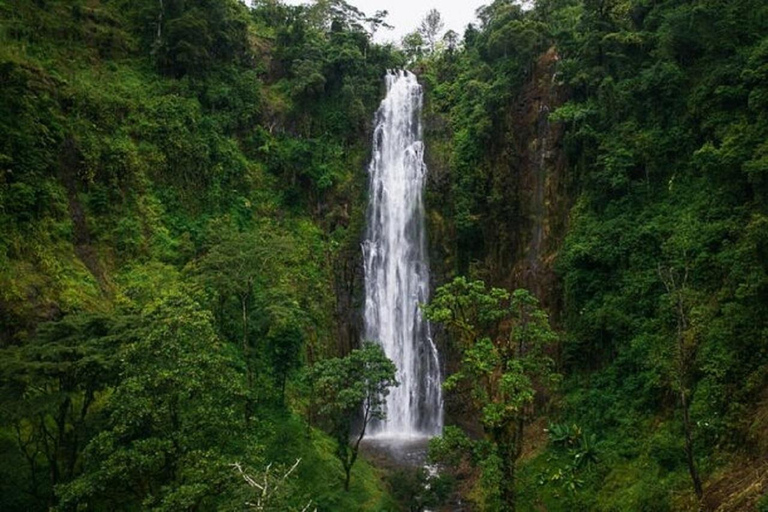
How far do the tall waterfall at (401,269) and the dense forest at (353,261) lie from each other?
2.88 ft

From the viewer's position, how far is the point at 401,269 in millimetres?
31141

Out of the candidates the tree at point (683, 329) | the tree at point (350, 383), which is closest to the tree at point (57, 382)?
the tree at point (350, 383)

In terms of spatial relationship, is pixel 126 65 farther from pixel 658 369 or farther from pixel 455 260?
pixel 658 369

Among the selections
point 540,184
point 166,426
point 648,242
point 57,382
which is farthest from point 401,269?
point 57,382

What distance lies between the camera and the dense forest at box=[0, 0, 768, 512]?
13.3 metres

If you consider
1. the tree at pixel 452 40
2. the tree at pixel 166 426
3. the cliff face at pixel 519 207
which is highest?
the tree at pixel 452 40

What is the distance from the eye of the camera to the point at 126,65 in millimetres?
29469

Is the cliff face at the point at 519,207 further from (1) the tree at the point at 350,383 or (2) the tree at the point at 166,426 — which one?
(2) the tree at the point at 166,426

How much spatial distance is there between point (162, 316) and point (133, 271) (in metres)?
9.52

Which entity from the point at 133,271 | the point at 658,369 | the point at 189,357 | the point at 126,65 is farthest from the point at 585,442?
the point at 126,65

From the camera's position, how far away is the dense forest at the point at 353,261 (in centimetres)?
1333

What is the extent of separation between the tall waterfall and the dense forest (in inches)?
34.6

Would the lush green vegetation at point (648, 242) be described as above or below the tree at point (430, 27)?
below

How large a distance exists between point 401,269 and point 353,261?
2.71 meters
